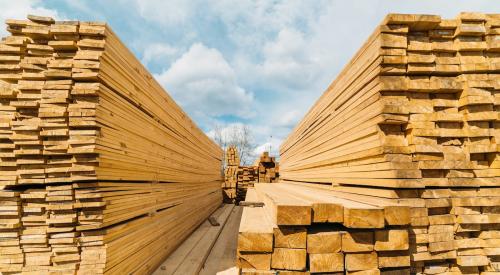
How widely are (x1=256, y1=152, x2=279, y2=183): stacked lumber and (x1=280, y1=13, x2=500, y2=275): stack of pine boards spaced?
34.9ft

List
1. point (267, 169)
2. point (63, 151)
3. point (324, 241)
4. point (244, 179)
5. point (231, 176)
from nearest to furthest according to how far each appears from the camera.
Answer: point (324, 241) < point (63, 151) < point (267, 169) < point (231, 176) < point (244, 179)

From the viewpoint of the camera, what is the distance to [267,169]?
14.3 metres

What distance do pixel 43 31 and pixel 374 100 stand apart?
4503 mm

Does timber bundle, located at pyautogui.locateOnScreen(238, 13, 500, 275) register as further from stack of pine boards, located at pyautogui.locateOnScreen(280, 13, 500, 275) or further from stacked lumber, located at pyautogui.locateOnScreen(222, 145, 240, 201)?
stacked lumber, located at pyautogui.locateOnScreen(222, 145, 240, 201)

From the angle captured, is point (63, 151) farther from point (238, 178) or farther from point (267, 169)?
point (238, 178)

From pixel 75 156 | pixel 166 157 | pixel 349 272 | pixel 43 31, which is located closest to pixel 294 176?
pixel 166 157

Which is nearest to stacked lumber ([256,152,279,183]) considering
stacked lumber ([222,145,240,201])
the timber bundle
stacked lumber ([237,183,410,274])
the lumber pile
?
the lumber pile

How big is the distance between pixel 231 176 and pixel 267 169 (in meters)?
2.53

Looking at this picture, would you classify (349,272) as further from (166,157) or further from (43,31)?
(43,31)

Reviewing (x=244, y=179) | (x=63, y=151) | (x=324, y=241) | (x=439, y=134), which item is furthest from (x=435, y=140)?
(x=244, y=179)

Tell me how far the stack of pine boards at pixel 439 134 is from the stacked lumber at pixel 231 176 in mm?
12059

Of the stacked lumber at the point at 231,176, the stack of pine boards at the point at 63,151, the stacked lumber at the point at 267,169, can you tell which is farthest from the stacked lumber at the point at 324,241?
the stacked lumber at the point at 231,176

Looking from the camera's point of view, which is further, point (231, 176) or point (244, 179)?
point (244, 179)

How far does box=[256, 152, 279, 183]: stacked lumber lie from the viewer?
1404 cm
